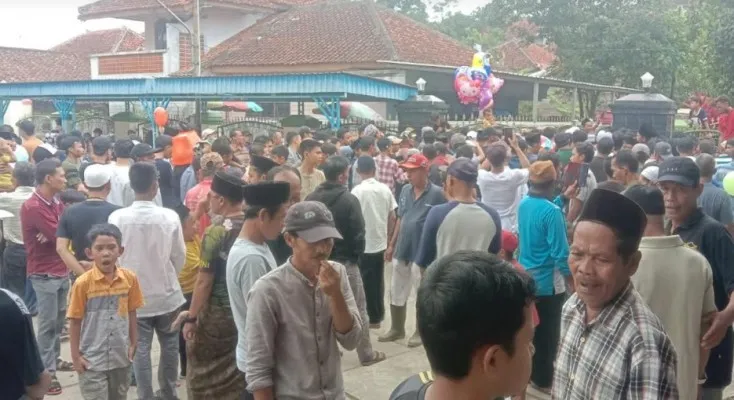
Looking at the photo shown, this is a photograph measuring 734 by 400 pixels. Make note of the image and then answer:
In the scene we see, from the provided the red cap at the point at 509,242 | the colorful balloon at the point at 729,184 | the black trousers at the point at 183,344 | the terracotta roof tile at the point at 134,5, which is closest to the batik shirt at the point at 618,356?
the red cap at the point at 509,242

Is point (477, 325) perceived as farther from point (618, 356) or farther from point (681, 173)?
point (681, 173)

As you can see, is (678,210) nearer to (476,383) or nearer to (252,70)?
(476,383)

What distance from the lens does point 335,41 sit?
2461 centimetres

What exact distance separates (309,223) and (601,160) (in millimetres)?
5995

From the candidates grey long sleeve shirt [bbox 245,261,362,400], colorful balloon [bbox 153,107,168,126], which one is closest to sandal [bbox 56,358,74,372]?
grey long sleeve shirt [bbox 245,261,362,400]

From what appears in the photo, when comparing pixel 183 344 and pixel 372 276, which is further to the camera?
pixel 372 276

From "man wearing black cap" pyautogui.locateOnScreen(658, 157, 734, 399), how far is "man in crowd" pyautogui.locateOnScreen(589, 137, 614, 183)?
14.5 feet

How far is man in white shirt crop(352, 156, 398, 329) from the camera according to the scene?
679 centimetres

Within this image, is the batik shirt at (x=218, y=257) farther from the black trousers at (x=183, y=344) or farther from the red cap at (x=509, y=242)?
the red cap at (x=509, y=242)

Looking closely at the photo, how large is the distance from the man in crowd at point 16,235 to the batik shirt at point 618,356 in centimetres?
517

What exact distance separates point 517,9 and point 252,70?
1357cm

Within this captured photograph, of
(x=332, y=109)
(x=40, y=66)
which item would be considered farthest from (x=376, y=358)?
(x=40, y=66)

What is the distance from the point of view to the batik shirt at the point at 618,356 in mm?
2293

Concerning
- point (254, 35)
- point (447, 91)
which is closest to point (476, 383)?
point (447, 91)
